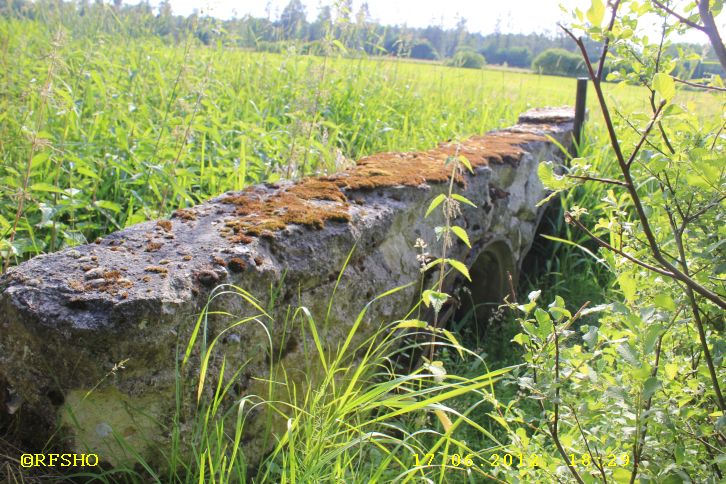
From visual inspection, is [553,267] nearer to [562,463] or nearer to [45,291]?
[562,463]

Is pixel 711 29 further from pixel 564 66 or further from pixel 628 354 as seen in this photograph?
pixel 564 66

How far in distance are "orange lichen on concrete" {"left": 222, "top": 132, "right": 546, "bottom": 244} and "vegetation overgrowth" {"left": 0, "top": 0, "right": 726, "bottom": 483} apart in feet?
1.03

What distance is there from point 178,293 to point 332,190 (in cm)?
104

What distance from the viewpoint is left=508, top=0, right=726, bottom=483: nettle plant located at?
1.24 m

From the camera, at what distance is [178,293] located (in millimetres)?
1695

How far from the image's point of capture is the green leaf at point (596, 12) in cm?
117

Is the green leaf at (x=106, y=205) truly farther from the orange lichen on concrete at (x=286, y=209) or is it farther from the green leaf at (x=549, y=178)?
the green leaf at (x=549, y=178)

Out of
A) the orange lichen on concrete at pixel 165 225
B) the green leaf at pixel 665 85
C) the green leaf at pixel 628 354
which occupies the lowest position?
the orange lichen on concrete at pixel 165 225

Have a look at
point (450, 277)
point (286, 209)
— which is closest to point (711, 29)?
A: point (286, 209)

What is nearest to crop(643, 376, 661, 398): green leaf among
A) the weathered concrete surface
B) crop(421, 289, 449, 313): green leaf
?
crop(421, 289, 449, 313): green leaf

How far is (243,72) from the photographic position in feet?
19.3

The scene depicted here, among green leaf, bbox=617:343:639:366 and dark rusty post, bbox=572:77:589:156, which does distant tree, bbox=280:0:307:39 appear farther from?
green leaf, bbox=617:343:639:366

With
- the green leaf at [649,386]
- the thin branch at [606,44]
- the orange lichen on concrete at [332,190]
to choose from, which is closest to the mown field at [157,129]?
the orange lichen on concrete at [332,190]

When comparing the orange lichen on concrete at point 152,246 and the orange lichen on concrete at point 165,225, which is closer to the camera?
the orange lichen on concrete at point 152,246
